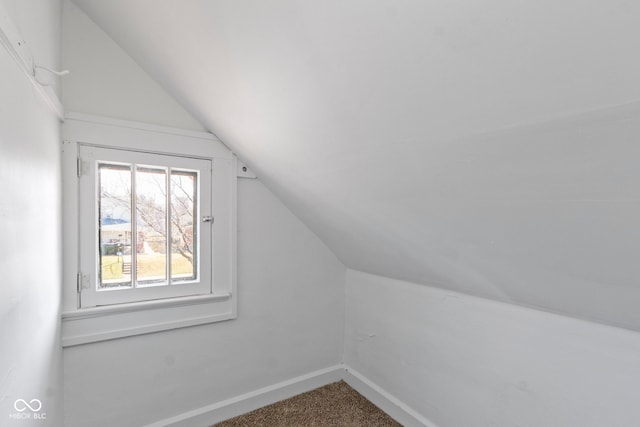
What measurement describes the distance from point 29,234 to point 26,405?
0.48m

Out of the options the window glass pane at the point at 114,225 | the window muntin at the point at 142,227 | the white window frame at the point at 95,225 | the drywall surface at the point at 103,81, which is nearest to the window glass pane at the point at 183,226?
the window muntin at the point at 142,227

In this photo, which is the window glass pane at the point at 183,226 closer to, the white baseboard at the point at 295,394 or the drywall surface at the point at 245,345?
the drywall surface at the point at 245,345

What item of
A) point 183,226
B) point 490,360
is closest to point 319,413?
point 490,360

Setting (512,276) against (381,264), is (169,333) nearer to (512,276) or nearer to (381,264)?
(381,264)

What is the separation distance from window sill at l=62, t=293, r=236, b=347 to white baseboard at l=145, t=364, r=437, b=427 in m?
0.52

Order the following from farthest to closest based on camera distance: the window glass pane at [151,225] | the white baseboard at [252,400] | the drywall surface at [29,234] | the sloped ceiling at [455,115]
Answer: the white baseboard at [252,400]
the window glass pane at [151,225]
the drywall surface at [29,234]
the sloped ceiling at [455,115]

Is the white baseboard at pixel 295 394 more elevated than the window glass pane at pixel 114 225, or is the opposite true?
the window glass pane at pixel 114 225

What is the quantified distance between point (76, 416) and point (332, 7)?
2009mm

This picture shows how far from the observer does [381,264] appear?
178cm

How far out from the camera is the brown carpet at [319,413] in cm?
175

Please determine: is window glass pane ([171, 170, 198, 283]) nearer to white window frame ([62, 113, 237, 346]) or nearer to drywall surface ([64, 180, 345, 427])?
white window frame ([62, 113, 237, 346])

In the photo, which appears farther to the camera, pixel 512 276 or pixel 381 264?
pixel 381 264

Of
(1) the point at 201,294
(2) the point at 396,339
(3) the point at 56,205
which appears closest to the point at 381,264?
(2) the point at 396,339
